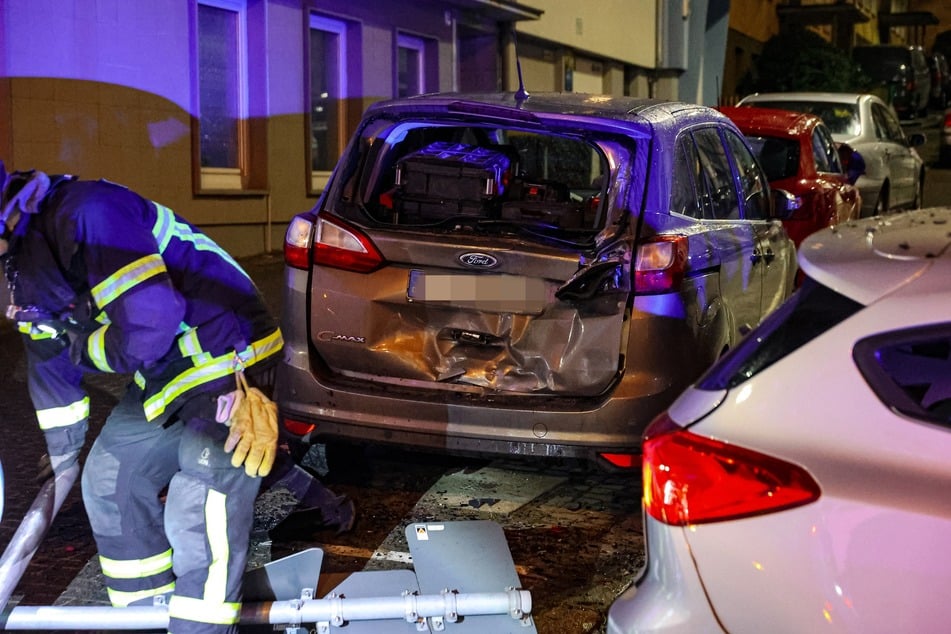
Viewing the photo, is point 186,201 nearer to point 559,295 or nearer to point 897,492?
point 559,295

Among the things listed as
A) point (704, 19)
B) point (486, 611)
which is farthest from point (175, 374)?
point (704, 19)

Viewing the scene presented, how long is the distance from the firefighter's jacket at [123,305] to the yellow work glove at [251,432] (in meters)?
0.07

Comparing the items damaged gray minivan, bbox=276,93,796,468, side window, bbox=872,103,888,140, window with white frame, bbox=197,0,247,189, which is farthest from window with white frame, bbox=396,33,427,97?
damaged gray minivan, bbox=276,93,796,468

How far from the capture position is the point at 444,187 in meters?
5.21

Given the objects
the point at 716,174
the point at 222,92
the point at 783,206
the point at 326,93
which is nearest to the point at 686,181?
the point at 716,174

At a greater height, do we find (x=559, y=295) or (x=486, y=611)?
(x=559, y=295)

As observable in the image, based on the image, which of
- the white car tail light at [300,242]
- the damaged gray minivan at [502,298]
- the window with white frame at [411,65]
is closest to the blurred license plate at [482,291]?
the damaged gray minivan at [502,298]

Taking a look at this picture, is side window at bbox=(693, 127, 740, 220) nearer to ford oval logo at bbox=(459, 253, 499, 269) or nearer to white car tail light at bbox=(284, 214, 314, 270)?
ford oval logo at bbox=(459, 253, 499, 269)

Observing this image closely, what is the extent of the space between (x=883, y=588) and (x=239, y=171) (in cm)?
1154

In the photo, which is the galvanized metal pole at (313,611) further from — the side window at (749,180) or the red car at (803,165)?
the red car at (803,165)

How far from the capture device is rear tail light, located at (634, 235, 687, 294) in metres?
4.56

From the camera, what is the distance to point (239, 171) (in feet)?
42.8

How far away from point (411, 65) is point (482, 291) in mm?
12815

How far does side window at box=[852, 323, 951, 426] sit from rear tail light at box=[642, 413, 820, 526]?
217 mm
